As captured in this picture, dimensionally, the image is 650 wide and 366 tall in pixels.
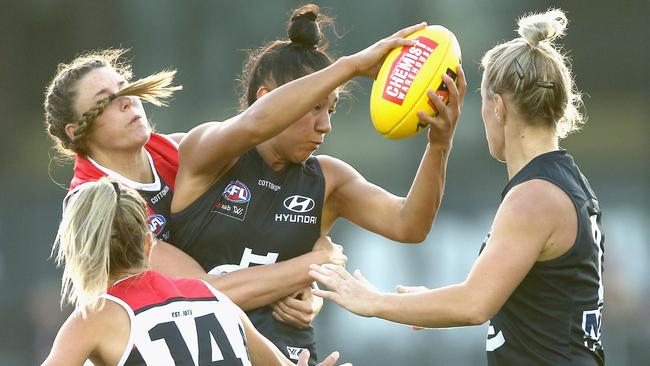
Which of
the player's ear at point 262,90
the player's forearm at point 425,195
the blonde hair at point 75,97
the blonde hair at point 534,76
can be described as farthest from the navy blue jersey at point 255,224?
the blonde hair at point 534,76

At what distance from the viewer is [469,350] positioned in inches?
380

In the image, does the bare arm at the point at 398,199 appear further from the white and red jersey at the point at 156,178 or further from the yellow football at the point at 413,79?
the white and red jersey at the point at 156,178

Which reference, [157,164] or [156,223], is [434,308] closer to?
[156,223]

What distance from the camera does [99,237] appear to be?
11.5 ft

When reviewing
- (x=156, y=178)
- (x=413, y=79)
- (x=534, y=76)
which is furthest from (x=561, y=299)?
(x=156, y=178)

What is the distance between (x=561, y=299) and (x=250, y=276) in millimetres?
1195

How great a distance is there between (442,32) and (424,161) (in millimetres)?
514

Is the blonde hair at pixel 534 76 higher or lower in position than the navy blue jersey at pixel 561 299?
higher

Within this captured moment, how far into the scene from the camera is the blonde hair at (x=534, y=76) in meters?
3.83

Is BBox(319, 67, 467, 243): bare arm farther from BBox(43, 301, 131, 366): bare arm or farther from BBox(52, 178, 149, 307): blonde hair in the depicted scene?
BBox(43, 301, 131, 366): bare arm

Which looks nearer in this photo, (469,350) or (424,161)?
(424,161)

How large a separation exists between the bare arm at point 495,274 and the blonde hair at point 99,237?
67 cm

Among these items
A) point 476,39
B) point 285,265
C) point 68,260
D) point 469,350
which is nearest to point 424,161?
point 285,265

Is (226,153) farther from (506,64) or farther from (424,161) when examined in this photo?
(506,64)
